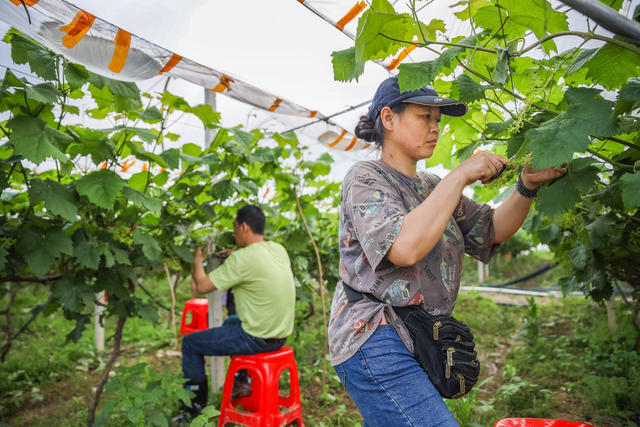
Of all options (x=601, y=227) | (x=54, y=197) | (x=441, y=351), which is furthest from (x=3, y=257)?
(x=601, y=227)

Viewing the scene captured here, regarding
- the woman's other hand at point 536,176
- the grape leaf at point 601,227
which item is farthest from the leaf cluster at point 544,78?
the grape leaf at point 601,227

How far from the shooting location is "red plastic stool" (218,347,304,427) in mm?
2771

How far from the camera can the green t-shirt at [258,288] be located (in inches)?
122

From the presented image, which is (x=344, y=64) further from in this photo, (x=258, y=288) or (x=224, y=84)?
(x=258, y=288)

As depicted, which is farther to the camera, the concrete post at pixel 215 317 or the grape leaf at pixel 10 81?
the concrete post at pixel 215 317

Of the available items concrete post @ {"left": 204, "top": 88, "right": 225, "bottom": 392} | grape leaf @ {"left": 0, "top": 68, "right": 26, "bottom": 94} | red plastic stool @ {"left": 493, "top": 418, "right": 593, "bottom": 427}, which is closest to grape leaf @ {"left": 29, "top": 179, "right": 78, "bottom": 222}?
grape leaf @ {"left": 0, "top": 68, "right": 26, "bottom": 94}

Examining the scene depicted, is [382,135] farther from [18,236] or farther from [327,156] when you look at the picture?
[327,156]

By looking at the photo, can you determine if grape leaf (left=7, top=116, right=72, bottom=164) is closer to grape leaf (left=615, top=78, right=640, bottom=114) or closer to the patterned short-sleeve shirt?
the patterned short-sleeve shirt

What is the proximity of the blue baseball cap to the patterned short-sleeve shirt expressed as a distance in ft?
0.70

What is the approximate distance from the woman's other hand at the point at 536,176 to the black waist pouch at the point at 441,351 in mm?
473

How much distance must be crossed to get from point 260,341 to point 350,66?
8.12 ft

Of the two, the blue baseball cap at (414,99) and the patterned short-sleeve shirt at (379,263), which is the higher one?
the blue baseball cap at (414,99)

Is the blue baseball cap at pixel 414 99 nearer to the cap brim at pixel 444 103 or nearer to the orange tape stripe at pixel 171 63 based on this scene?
the cap brim at pixel 444 103

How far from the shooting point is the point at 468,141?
161 centimetres
